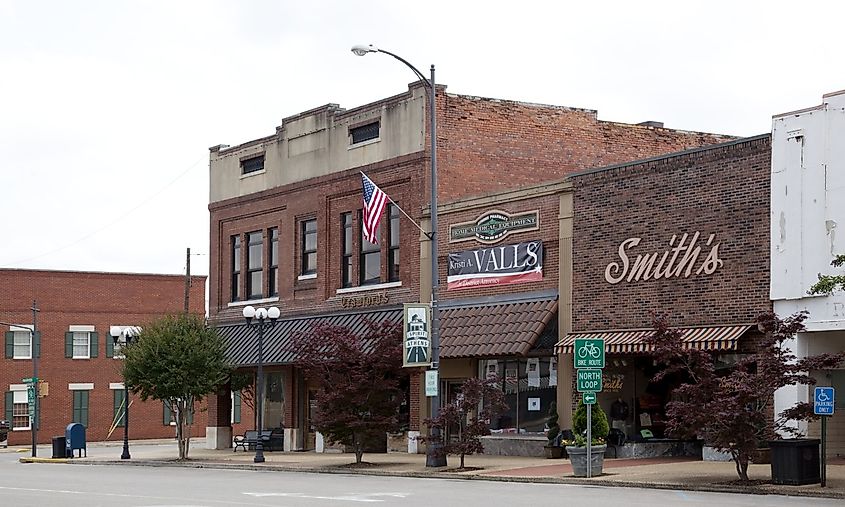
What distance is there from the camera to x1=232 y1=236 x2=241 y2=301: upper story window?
47469 mm

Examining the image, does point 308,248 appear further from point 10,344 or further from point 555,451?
point 10,344

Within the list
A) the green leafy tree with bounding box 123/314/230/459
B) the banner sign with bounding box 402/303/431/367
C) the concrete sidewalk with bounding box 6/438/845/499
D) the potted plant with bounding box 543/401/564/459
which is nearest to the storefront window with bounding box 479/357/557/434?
the potted plant with bounding box 543/401/564/459

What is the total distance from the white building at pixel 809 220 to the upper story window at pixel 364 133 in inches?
599

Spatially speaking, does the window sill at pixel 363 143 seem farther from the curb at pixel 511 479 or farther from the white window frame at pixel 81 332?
the white window frame at pixel 81 332

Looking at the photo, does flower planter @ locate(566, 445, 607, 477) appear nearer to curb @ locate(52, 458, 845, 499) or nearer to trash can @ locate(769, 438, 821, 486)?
curb @ locate(52, 458, 845, 499)

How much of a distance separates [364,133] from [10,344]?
108 ft

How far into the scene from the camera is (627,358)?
107ft

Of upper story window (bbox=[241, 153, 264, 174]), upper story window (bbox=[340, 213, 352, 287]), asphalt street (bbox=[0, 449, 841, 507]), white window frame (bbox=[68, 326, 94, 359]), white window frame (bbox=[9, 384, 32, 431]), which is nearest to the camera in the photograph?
asphalt street (bbox=[0, 449, 841, 507])

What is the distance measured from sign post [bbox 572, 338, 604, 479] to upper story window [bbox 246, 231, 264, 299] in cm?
2135

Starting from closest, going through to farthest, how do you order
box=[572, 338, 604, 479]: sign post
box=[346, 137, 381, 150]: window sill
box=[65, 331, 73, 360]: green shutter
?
box=[572, 338, 604, 479]: sign post → box=[346, 137, 381, 150]: window sill → box=[65, 331, 73, 360]: green shutter

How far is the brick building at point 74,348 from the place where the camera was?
219 ft

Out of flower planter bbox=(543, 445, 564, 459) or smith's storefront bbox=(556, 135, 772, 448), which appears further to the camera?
flower planter bbox=(543, 445, 564, 459)

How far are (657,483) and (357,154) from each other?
768 inches

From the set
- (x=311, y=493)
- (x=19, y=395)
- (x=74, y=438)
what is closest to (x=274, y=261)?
(x=74, y=438)
